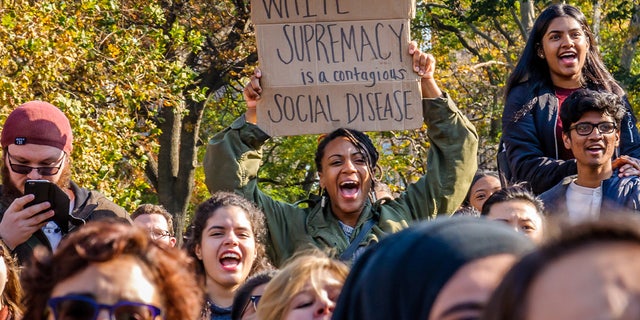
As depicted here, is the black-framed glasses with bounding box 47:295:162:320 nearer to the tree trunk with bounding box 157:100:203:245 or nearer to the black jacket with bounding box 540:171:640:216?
the black jacket with bounding box 540:171:640:216

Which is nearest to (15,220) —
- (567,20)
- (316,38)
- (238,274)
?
(238,274)

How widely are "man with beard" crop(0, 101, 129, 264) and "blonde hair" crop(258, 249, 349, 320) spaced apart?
1423 millimetres

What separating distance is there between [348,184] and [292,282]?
6.09 ft

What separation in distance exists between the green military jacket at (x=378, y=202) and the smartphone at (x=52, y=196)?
0.83 m

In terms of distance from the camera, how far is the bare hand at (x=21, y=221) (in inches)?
178

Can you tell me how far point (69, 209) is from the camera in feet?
15.5

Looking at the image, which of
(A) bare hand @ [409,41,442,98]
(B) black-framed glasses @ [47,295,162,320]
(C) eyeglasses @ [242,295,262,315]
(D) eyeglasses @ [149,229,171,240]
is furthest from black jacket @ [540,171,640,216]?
(B) black-framed glasses @ [47,295,162,320]

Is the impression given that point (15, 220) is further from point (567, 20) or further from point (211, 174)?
point (567, 20)

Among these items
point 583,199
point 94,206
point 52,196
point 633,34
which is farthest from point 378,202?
point 633,34

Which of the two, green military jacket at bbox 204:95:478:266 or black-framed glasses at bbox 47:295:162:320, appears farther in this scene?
green military jacket at bbox 204:95:478:266

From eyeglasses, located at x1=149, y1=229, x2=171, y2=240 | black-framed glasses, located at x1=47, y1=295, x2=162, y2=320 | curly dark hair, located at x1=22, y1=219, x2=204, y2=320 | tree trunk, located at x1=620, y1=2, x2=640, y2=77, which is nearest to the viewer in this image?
black-framed glasses, located at x1=47, y1=295, x2=162, y2=320

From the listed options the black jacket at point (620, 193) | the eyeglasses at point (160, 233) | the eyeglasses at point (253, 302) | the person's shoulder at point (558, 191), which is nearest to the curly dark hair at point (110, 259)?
the eyeglasses at point (253, 302)

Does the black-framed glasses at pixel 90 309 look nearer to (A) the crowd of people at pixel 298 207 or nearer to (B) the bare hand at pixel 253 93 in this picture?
(A) the crowd of people at pixel 298 207

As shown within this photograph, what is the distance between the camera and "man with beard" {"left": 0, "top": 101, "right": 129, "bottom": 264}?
4.57 meters
